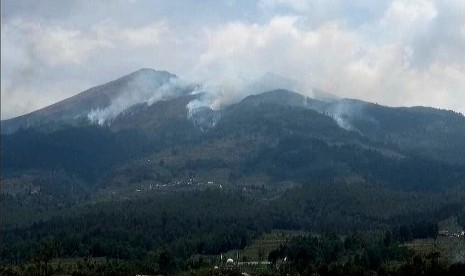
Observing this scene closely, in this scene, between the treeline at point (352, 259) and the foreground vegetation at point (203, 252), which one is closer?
the treeline at point (352, 259)

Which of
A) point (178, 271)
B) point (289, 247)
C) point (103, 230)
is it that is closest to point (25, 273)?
point (178, 271)

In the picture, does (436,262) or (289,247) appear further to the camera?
(289,247)

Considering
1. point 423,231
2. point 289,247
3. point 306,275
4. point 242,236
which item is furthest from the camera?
point 242,236

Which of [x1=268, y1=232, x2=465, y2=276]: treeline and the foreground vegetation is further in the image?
the foreground vegetation

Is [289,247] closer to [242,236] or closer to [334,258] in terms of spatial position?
[334,258]

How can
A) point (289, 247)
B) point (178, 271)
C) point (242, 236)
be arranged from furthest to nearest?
point (242, 236), point (289, 247), point (178, 271)

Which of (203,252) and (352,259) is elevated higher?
(352,259)

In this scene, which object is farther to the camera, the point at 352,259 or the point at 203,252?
the point at 203,252

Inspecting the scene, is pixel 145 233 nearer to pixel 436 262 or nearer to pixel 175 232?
pixel 175 232

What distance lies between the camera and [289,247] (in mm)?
150875

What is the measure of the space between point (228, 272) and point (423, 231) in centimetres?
6666

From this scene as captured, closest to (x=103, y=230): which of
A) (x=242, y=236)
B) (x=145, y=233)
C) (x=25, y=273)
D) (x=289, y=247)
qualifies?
(x=145, y=233)

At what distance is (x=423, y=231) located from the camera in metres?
172

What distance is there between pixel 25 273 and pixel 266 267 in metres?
39.9
